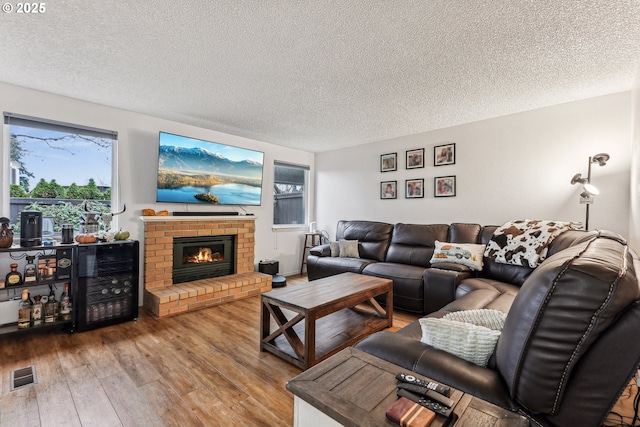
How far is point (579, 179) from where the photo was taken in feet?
9.43

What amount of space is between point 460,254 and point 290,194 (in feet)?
10.4

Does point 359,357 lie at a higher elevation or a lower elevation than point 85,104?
lower

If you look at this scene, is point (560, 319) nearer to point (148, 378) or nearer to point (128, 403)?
point (128, 403)

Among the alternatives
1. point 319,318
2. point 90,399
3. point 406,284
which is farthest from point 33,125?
point 406,284

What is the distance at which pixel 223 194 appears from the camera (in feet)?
13.6

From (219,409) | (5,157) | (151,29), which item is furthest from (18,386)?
(151,29)

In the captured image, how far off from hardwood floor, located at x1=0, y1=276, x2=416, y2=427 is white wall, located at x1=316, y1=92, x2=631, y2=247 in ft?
10.1

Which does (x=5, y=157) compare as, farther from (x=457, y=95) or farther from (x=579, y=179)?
(x=579, y=179)

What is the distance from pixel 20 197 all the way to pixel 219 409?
9.64 feet

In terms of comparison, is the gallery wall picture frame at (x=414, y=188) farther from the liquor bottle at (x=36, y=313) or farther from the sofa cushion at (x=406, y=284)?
the liquor bottle at (x=36, y=313)

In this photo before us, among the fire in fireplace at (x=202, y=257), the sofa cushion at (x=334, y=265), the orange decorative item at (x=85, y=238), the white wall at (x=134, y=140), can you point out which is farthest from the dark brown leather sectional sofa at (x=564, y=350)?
the white wall at (x=134, y=140)

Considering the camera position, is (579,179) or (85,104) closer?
(579,179)

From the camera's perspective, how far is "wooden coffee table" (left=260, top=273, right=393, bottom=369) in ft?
7.09

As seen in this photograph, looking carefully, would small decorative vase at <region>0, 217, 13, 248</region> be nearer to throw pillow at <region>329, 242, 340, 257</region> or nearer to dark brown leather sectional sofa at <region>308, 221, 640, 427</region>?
dark brown leather sectional sofa at <region>308, 221, 640, 427</region>
